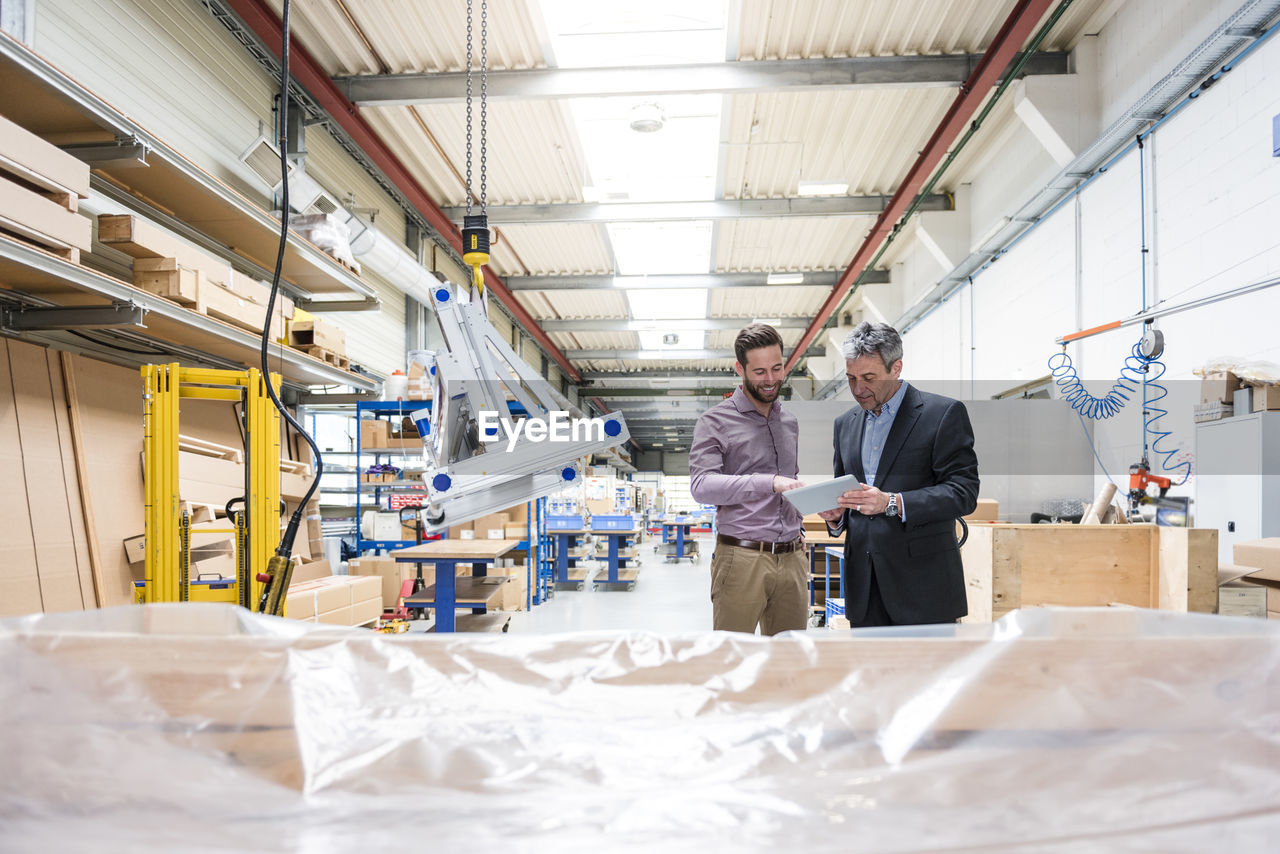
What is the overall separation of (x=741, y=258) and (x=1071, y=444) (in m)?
4.72

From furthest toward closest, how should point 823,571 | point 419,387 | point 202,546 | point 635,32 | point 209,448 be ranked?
1. point 823,571
2. point 419,387
3. point 635,32
4. point 209,448
5. point 202,546

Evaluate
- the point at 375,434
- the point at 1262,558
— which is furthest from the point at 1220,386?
the point at 375,434

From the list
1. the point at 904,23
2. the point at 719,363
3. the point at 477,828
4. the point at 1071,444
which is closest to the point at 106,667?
the point at 477,828

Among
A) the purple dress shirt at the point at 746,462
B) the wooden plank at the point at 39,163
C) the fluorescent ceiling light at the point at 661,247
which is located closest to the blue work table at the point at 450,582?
the wooden plank at the point at 39,163

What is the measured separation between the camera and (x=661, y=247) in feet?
28.6

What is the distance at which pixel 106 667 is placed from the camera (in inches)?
30.5

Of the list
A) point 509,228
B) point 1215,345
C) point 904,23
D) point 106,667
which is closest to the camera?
point 106,667

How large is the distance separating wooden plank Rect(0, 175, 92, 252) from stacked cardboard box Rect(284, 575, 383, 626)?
1871 millimetres

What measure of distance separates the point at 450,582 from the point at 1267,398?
442 centimetres

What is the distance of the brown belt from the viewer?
7.02 ft

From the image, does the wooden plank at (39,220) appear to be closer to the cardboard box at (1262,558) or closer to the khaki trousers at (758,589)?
the khaki trousers at (758,589)

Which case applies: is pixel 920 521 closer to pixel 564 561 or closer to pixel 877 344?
pixel 877 344

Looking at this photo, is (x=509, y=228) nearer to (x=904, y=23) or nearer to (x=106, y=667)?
(x=904, y=23)

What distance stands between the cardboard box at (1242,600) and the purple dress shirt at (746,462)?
1.49 metres
